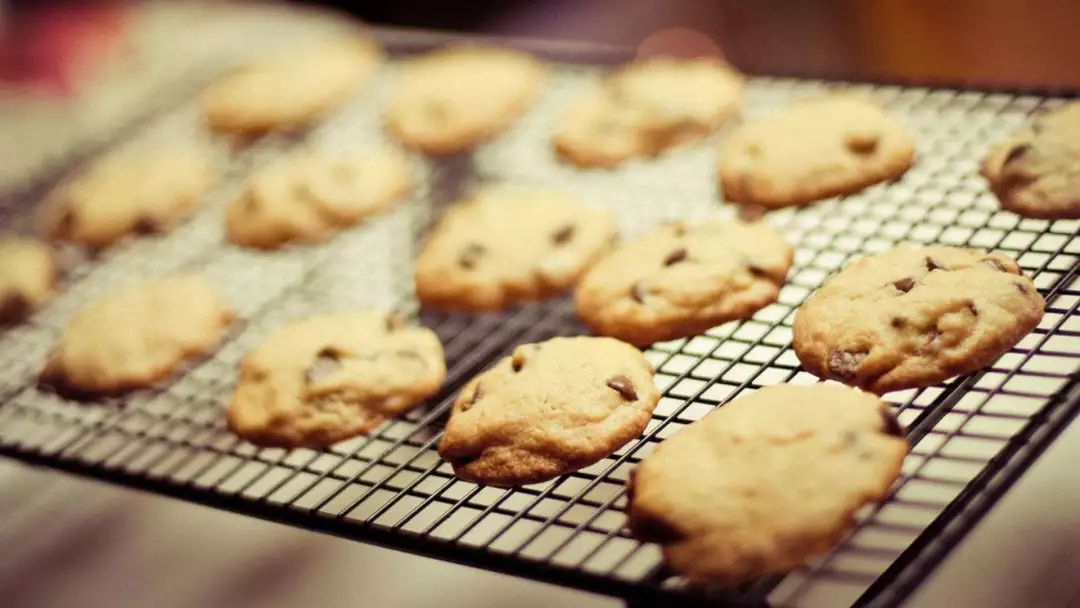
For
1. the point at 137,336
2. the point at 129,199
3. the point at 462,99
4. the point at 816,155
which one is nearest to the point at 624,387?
the point at 816,155

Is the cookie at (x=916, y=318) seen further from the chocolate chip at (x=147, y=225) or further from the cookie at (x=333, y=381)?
the chocolate chip at (x=147, y=225)

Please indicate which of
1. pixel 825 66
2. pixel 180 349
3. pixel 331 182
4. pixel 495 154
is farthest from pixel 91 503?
pixel 825 66

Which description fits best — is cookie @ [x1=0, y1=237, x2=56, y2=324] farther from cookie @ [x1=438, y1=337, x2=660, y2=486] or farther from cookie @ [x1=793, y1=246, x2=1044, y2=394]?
cookie @ [x1=793, y1=246, x2=1044, y2=394]

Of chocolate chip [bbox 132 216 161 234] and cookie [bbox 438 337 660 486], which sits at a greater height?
chocolate chip [bbox 132 216 161 234]

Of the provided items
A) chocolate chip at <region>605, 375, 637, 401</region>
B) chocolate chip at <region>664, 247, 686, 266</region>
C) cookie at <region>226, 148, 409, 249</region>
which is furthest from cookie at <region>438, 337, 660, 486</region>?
cookie at <region>226, 148, 409, 249</region>

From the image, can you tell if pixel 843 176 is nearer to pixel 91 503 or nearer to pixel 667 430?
pixel 667 430

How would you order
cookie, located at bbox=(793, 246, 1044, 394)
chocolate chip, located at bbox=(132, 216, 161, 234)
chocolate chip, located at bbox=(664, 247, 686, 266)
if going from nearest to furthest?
cookie, located at bbox=(793, 246, 1044, 394), chocolate chip, located at bbox=(664, 247, 686, 266), chocolate chip, located at bbox=(132, 216, 161, 234)
